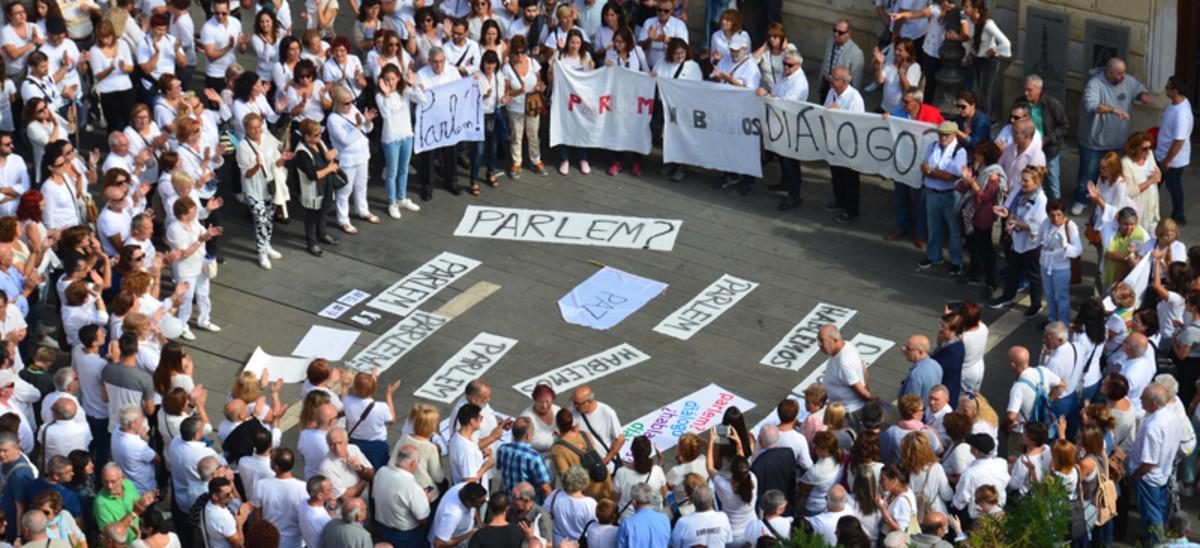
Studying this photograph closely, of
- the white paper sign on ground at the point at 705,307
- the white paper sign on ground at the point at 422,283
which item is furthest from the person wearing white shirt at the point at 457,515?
the white paper sign on ground at the point at 422,283

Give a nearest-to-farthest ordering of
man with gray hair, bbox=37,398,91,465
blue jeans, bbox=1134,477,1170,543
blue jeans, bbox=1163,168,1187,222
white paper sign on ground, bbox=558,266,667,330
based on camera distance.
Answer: man with gray hair, bbox=37,398,91,465
blue jeans, bbox=1134,477,1170,543
white paper sign on ground, bbox=558,266,667,330
blue jeans, bbox=1163,168,1187,222

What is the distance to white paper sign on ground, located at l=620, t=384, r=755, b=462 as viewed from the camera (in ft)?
62.1

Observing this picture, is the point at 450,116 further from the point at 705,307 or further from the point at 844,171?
the point at 844,171

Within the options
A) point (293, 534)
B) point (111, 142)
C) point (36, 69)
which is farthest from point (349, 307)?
point (293, 534)

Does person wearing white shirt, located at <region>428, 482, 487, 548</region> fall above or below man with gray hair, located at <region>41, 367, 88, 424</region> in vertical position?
below

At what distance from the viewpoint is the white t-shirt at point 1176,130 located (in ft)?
71.8

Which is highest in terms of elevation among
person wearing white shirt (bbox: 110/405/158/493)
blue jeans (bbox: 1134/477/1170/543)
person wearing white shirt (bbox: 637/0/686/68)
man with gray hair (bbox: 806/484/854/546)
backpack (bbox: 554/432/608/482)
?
person wearing white shirt (bbox: 637/0/686/68)

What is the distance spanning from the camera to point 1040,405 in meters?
17.6

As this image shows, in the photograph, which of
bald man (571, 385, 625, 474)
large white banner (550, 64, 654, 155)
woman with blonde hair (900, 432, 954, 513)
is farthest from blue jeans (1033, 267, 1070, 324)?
large white banner (550, 64, 654, 155)

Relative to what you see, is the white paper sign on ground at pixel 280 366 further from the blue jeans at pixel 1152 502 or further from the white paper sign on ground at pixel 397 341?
the blue jeans at pixel 1152 502

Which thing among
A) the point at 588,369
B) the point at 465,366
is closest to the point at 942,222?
the point at 588,369

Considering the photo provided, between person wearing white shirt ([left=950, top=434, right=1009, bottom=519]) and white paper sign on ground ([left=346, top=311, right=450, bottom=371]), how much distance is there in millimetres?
6454

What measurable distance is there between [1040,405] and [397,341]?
21.3 ft

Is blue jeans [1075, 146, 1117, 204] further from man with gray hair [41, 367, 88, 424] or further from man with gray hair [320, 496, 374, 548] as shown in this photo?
man with gray hair [41, 367, 88, 424]
